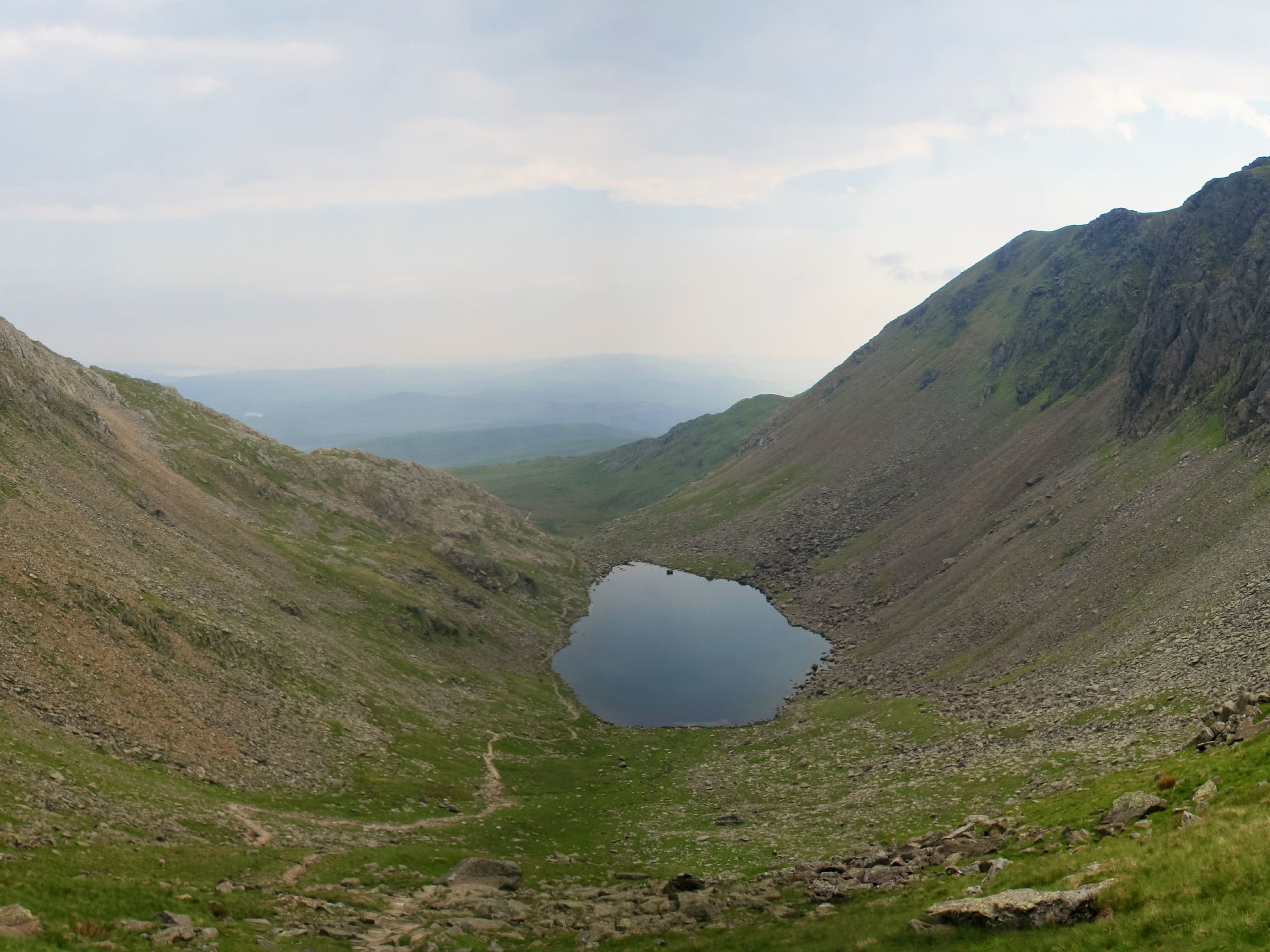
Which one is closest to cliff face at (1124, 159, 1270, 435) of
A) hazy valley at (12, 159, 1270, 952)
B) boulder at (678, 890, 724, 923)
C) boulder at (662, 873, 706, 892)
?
hazy valley at (12, 159, 1270, 952)

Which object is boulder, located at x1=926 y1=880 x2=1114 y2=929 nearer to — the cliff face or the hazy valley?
the hazy valley

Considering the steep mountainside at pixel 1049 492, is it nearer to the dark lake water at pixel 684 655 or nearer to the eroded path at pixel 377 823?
the dark lake water at pixel 684 655

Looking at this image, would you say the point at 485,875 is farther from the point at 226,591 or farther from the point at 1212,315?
the point at 1212,315

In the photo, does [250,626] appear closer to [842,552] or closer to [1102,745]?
[1102,745]

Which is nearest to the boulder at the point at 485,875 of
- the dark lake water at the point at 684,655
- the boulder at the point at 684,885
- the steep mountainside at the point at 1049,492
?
the boulder at the point at 684,885

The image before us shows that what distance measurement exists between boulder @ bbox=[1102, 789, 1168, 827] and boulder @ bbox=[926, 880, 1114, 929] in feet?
24.7

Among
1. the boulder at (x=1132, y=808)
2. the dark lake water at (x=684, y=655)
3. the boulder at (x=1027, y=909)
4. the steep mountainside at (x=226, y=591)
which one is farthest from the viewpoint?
the dark lake water at (x=684, y=655)

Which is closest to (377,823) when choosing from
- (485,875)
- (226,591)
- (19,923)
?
(485,875)

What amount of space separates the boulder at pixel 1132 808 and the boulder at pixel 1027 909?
7.52m

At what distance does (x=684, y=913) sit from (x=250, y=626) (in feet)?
150

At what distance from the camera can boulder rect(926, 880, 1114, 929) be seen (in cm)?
2066

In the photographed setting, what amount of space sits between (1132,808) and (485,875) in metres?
28.2

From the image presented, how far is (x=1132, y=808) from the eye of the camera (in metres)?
28.0

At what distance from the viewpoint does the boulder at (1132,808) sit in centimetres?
2744
